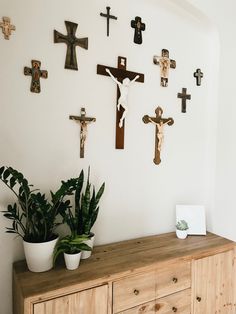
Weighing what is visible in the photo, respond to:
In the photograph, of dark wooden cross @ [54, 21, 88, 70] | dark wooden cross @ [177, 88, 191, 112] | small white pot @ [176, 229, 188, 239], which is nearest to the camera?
dark wooden cross @ [54, 21, 88, 70]

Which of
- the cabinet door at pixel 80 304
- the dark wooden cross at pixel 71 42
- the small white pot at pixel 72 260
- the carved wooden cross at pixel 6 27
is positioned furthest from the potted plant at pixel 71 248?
the carved wooden cross at pixel 6 27

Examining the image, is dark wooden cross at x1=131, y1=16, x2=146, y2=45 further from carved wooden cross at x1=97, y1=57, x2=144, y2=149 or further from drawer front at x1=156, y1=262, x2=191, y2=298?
drawer front at x1=156, y1=262, x2=191, y2=298

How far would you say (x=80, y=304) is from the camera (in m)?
1.22

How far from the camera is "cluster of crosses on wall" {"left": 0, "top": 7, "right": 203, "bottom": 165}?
1.44 meters

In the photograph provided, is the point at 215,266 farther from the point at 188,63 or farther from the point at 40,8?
the point at 40,8

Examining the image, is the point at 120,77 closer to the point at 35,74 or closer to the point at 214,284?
the point at 35,74

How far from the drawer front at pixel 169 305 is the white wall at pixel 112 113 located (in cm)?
48

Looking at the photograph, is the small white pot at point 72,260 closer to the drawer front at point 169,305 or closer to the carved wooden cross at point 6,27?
the drawer front at point 169,305

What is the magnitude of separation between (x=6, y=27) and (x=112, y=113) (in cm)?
80

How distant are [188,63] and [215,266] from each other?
5.18 ft

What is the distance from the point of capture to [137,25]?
1748 millimetres

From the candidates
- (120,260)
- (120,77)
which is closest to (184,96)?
(120,77)

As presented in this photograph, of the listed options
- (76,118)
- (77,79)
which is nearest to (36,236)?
(76,118)

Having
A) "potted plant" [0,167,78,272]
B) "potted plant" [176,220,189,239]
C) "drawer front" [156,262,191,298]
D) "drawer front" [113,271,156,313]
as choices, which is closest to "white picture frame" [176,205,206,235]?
"potted plant" [176,220,189,239]
